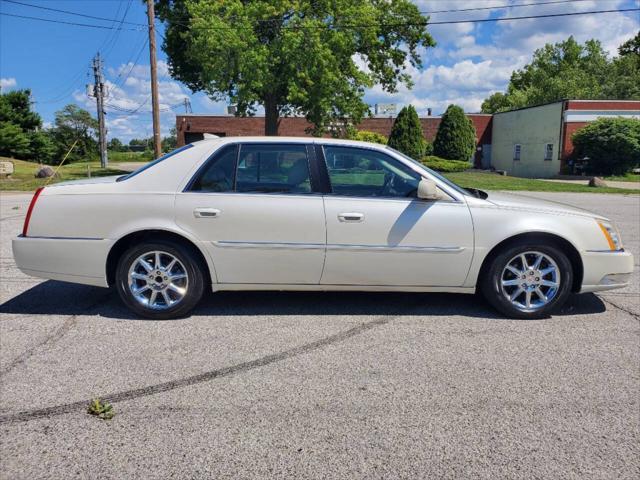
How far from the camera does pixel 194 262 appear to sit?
4.54 meters

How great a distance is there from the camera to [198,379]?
11.3 feet

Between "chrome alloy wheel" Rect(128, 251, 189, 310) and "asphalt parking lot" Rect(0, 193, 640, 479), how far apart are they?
24 centimetres

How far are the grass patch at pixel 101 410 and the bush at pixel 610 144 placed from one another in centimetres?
3276

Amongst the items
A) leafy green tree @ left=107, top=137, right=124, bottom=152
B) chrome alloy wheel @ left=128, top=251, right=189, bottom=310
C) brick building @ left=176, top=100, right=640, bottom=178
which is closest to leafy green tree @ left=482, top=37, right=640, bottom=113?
brick building @ left=176, top=100, right=640, bottom=178

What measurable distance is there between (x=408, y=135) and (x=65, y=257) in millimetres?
28146

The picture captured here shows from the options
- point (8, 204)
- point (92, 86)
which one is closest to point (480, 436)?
point (8, 204)

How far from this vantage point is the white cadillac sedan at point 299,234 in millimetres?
4508

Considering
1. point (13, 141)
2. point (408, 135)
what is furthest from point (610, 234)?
point (13, 141)

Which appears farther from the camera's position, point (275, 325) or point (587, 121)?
point (587, 121)

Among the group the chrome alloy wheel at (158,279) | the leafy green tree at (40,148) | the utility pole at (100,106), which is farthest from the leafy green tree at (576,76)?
the chrome alloy wheel at (158,279)

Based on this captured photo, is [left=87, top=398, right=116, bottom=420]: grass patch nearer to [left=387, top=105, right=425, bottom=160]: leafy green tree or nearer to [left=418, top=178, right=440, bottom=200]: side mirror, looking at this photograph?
[left=418, top=178, right=440, bottom=200]: side mirror

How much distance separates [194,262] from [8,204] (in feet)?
42.1

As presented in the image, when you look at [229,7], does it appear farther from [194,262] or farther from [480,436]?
[480,436]

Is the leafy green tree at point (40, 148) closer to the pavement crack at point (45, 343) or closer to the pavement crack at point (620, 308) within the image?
the pavement crack at point (45, 343)
